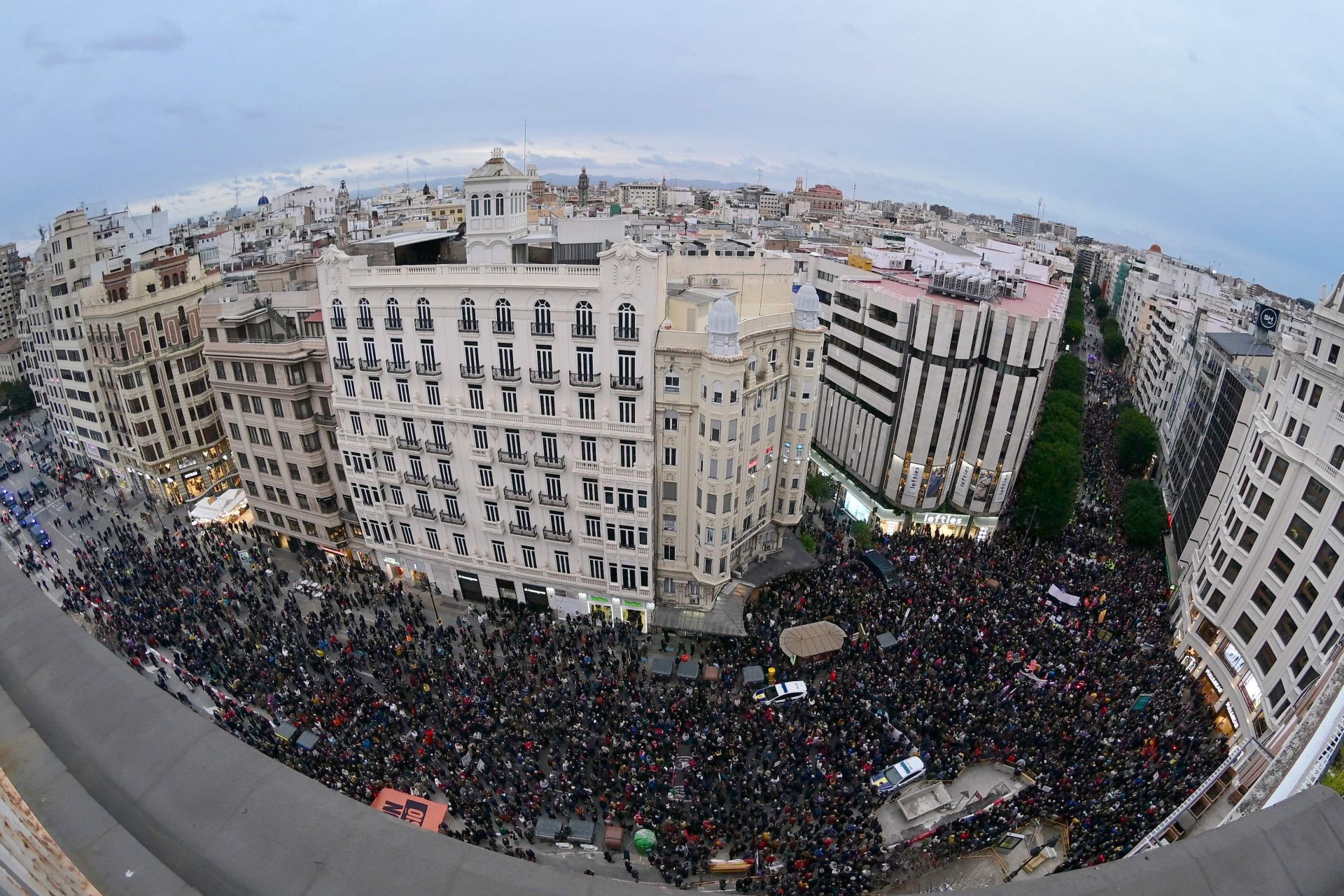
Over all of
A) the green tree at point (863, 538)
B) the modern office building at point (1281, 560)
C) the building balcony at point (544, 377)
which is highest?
the building balcony at point (544, 377)

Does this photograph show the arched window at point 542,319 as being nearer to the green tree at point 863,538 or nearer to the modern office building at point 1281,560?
the green tree at point 863,538

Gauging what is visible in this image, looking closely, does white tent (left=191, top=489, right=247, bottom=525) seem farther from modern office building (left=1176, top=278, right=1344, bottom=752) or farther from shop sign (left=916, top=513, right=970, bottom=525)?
modern office building (left=1176, top=278, right=1344, bottom=752)

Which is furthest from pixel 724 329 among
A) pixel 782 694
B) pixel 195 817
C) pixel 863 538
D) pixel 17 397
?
pixel 17 397

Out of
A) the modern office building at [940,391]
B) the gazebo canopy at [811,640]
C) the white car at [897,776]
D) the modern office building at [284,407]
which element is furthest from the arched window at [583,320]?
the modern office building at [940,391]

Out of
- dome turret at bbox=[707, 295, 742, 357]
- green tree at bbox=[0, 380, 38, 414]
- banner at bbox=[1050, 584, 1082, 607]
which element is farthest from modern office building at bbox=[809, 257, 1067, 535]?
green tree at bbox=[0, 380, 38, 414]

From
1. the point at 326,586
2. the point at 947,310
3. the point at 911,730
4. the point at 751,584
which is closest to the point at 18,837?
the point at 911,730

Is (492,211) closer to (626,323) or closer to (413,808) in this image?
(626,323)
